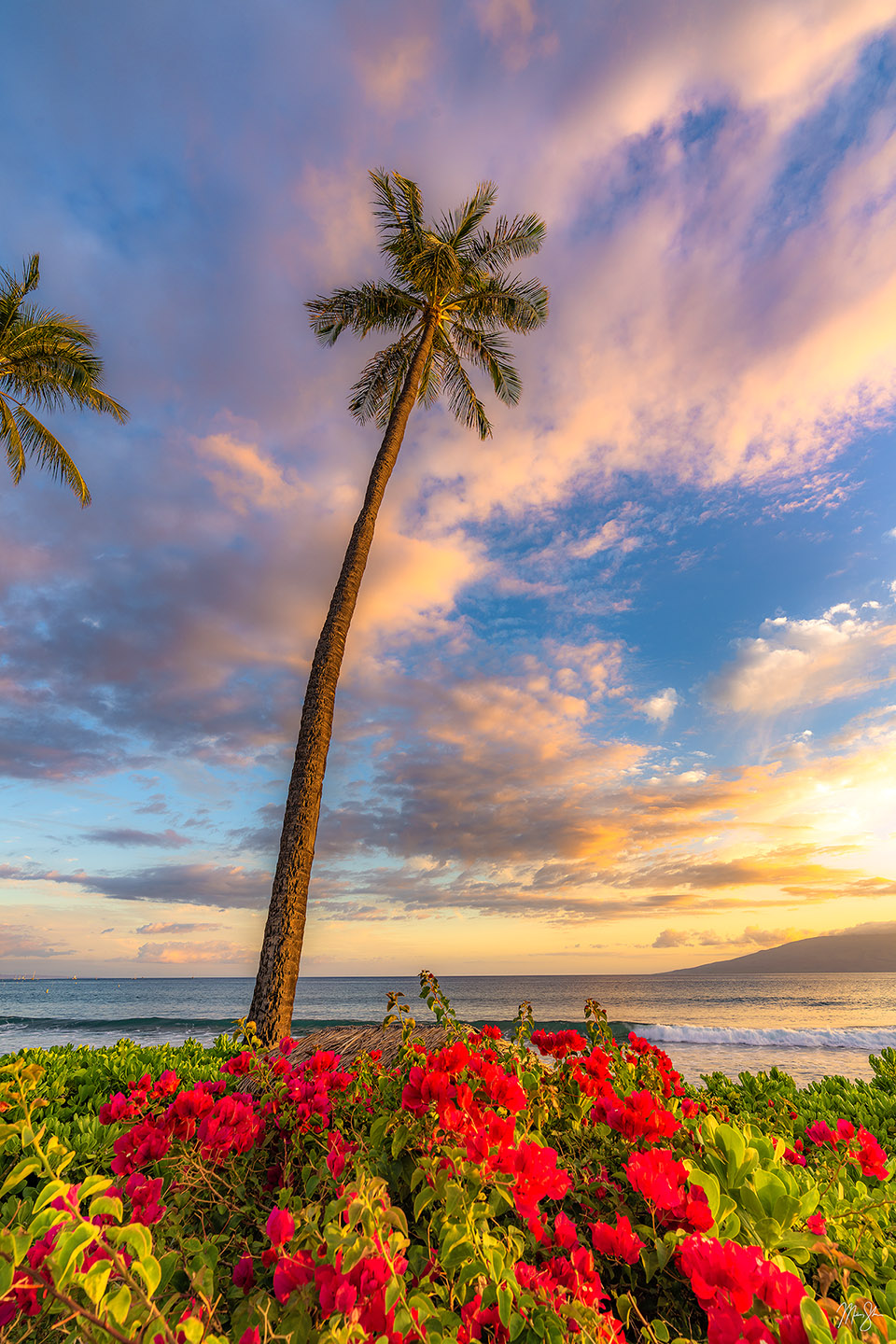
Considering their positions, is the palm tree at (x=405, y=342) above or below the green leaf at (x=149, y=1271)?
above

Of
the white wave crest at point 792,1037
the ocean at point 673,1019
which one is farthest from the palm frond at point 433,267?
the white wave crest at point 792,1037

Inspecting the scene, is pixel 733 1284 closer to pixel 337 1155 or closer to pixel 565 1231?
pixel 565 1231

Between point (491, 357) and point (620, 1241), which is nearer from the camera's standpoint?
point (620, 1241)

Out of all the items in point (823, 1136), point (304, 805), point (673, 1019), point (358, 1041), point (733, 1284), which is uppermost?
point (304, 805)

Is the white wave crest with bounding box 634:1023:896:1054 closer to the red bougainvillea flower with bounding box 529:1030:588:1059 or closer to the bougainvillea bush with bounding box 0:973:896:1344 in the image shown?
the red bougainvillea flower with bounding box 529:1030:588:1059

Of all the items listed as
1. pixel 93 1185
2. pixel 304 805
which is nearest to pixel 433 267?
pixel 304 805

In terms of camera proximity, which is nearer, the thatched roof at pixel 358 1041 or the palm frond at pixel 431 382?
the thatched roof at pixel 358 1041

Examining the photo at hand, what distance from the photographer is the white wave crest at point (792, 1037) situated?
2075cm

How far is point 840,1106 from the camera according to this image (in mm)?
5012

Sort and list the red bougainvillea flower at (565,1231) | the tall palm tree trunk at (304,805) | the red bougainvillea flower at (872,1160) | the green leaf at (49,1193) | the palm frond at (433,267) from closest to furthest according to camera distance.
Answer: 1. the green leaf at (49,1193)
2. the red bougainvillea flower at (565,1231)
3. the red bougainvillea flower at (872,1160)
4. the tall palm tree trunk at (304,805)
5. the palm frond at (433,267)

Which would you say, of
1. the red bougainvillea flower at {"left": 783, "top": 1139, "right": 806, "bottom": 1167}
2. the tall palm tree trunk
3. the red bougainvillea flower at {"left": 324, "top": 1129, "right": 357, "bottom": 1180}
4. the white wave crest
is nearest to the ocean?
the white wave crest

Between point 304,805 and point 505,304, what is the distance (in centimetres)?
945

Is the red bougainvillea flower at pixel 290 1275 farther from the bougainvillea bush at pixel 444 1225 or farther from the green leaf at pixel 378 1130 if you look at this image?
the green leaf at pixel 378 1130

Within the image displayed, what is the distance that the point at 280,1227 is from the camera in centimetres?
124
